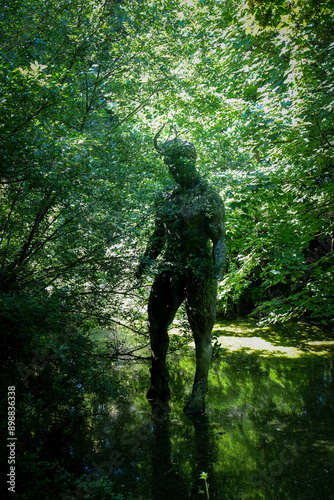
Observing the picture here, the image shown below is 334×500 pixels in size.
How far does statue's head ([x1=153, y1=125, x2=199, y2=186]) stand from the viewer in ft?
10.2

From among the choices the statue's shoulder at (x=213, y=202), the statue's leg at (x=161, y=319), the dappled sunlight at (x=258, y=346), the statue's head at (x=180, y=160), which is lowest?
the dappled sunlight at (x=258, y=346)

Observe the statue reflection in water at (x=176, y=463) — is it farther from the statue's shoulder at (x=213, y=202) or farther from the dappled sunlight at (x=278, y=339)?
the dappled sunlight at (x=278, y=339)

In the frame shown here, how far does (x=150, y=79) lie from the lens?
4176 mm

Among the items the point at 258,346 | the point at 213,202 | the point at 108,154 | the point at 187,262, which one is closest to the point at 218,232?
the point at 213,202

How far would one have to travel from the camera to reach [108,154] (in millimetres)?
3033

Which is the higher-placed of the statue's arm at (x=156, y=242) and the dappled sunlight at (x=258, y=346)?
the statue's arm at (x=156, y=242)

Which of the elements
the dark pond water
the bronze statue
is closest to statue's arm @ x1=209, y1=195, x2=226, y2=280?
the bronze statue

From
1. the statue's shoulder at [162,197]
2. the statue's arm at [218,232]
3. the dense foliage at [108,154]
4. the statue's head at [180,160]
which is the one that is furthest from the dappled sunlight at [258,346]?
the statue's head at [180,160]

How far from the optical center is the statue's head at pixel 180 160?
3109mm

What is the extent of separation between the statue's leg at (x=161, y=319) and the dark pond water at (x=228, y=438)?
0.78ft

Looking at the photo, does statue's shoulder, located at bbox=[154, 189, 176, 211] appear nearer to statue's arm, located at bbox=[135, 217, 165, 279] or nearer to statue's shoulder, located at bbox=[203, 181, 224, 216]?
statue's arm, located at bbox=[135, 217, 165, 279]

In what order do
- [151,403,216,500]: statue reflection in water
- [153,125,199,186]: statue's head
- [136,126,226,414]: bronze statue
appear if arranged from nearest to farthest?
[151,403,216,500]: statue reflection in water → [136,126,226,414]: bronze statue → [153,125,199,186]: statue's head

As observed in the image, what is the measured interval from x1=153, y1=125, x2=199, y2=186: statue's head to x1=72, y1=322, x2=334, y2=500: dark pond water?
1.71 meters

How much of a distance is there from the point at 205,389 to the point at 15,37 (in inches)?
141
